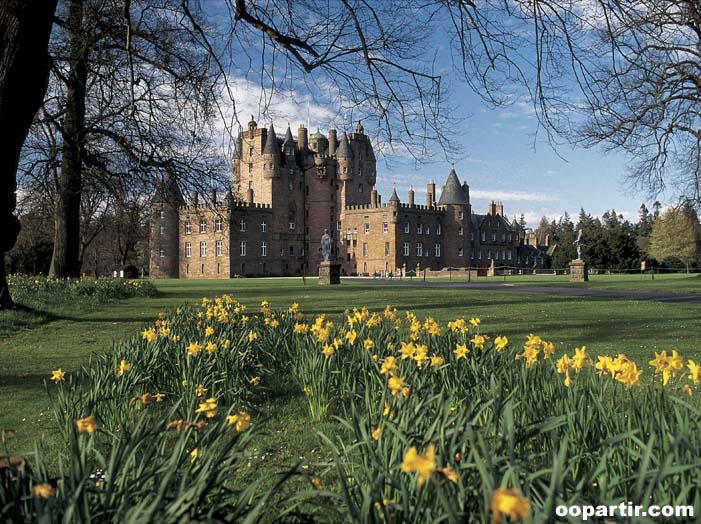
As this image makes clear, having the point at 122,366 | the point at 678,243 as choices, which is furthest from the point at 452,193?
the point at 122,366

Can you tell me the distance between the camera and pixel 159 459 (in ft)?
8.50

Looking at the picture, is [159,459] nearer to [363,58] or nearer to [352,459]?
[352,459]

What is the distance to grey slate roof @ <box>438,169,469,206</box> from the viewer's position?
84.6 meters

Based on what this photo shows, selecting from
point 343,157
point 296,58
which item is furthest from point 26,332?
point 343,157

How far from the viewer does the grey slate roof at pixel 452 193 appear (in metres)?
84.6

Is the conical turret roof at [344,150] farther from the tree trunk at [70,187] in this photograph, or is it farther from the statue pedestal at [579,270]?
the tree trunk at [70,187]

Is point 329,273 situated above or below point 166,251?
below

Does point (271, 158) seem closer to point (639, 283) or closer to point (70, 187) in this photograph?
point (639, 283)

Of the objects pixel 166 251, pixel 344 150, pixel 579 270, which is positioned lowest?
pixel 579 270

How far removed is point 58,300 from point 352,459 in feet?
48.0

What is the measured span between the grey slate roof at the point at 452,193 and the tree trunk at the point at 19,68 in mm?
80922

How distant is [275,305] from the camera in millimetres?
16578

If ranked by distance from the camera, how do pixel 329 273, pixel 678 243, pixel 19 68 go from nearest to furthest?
pixel 19 68 < pixel 329 273 < pixel 678 243

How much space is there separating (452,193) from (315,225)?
66.2 ft
